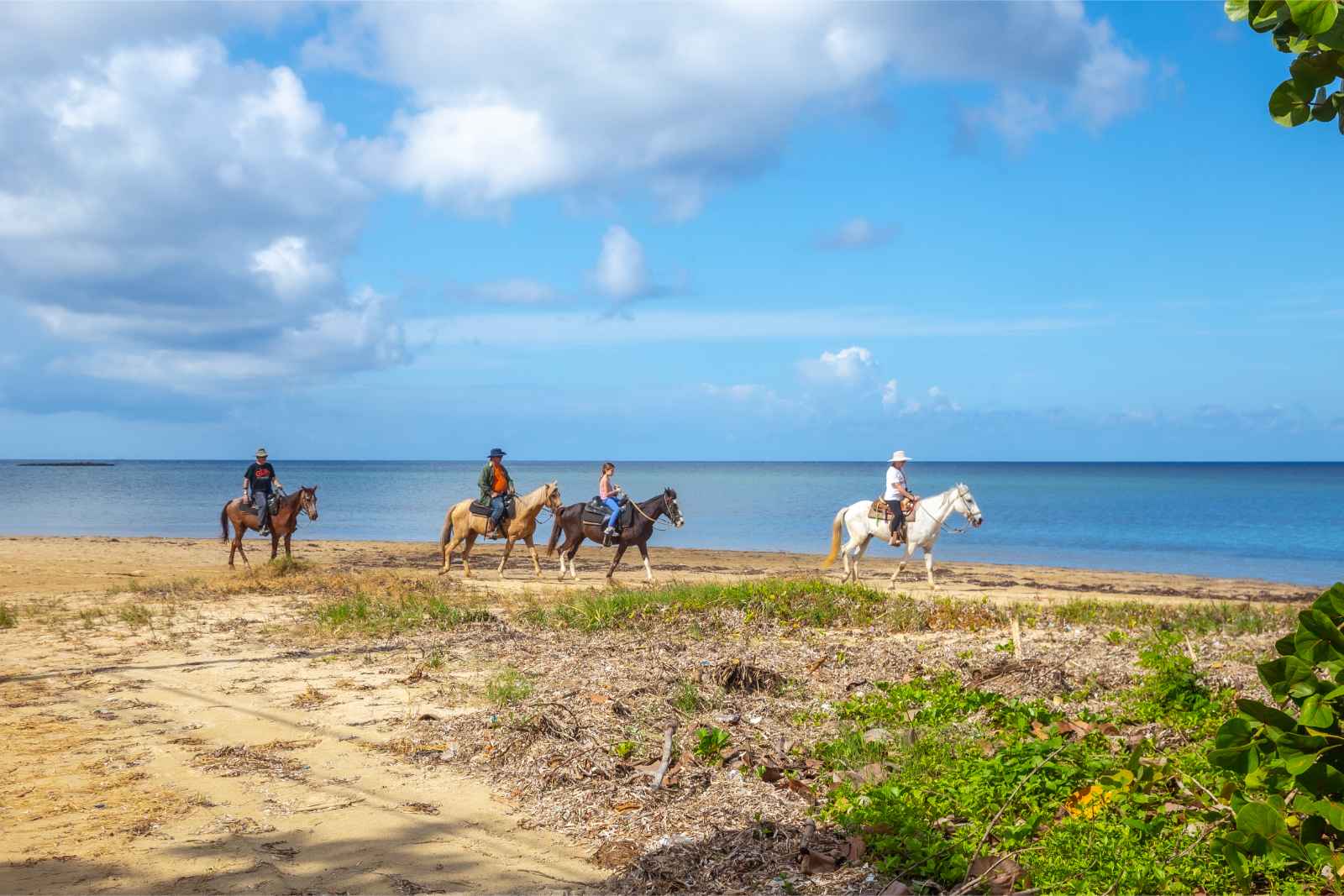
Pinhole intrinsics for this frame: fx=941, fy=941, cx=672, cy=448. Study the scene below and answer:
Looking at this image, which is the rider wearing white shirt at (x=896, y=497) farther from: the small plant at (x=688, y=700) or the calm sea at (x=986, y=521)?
the calm sea at (x=986, y=521)

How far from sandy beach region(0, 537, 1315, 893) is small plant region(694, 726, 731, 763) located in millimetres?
445

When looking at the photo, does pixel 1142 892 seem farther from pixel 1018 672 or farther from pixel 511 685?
pixel 511 685

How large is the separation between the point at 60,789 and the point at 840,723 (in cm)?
541

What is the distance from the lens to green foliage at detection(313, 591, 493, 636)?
1167 cm

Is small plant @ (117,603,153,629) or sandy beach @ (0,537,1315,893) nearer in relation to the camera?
sandy beach @ (0,537,1315,893)

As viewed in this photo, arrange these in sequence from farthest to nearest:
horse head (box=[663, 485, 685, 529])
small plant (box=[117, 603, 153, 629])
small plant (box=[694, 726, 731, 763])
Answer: horse head (box=[663, 485, 685, 529])
small plant (box=[117, 603, 153, 629])
small plant (box=[694, 726, 731, 763])

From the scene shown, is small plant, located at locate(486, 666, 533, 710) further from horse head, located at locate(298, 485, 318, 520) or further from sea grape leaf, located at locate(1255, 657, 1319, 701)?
horse head, located at locate(298, 485, 318, 520)

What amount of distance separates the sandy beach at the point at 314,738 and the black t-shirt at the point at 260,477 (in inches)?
266

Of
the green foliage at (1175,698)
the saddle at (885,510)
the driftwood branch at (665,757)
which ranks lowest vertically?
the driftwood branch at (665,757)

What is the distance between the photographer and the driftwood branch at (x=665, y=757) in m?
6.15

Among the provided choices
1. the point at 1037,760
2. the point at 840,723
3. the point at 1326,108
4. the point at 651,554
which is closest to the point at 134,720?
the point at 840,723

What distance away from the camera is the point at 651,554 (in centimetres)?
3142

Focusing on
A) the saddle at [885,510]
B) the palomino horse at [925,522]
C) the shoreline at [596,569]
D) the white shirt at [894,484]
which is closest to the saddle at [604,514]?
the shoreline at [596,569]

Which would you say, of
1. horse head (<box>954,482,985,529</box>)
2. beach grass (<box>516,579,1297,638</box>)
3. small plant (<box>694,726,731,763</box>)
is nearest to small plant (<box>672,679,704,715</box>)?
small plant (<box>694,726,731,763</box>)
